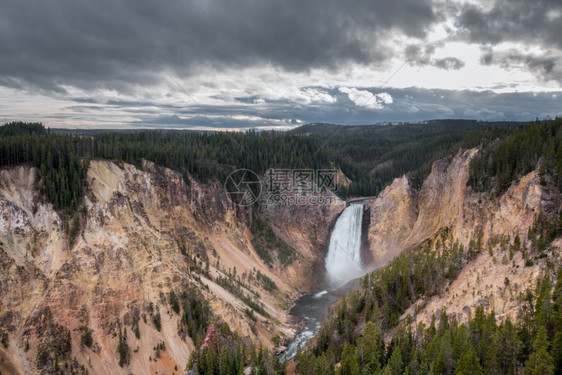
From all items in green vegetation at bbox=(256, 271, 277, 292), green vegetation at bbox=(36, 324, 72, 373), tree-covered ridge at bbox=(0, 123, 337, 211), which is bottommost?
green vegetation at bbox=(256, 271, 277, 292)

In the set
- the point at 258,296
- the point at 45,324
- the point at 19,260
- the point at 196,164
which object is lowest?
the point at 258,296

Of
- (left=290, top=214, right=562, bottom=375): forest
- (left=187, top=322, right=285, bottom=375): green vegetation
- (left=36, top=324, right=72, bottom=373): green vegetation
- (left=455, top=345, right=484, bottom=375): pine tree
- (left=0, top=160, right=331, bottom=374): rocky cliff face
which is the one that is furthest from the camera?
(left=0, top=160, right=331, bottom=374): rocky cliff face

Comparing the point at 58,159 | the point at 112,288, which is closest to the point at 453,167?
the point at 112,288

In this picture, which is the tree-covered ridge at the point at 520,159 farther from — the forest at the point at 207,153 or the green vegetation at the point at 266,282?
the green vegetation at the point at 266,282

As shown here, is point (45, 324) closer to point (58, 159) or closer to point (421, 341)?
point (58, 159)

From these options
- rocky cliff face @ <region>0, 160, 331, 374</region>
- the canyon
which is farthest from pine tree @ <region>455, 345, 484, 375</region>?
rocky cliff face @ <region>0, 160, 331, 374</region>

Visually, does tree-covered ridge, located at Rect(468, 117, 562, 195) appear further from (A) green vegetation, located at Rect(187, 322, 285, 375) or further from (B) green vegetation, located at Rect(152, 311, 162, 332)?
(B) green vegetation, located at Rect(152, 311, 162, 332)

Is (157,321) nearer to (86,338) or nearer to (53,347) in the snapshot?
(86,338)

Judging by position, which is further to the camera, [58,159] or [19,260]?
[58,159]
